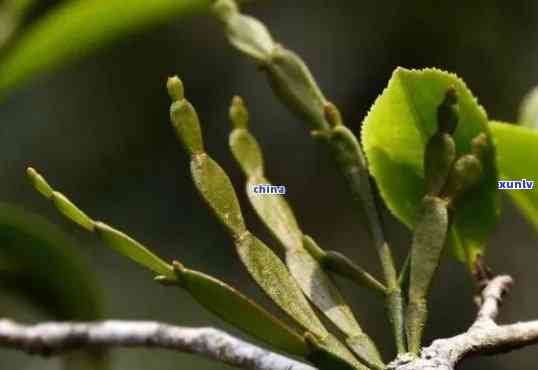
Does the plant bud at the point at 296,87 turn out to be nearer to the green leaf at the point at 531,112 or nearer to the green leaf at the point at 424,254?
the green leaf at the point at 424,254

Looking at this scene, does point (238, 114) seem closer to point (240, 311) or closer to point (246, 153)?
point (246, 153)

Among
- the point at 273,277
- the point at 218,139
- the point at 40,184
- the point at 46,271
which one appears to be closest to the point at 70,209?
the point at 40,184

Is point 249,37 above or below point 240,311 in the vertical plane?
above

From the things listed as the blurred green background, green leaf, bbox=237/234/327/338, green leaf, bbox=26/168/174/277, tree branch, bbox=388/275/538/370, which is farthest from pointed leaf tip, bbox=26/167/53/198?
the blurred green background

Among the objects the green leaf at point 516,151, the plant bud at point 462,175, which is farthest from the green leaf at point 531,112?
the plant bud at point 462,175

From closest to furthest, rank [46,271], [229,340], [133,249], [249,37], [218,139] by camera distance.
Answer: [133,249], [229,340], [249,37], [46,271], [218,139]

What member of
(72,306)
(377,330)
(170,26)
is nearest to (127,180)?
(170,26)

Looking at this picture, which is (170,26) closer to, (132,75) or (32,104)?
(132,75)

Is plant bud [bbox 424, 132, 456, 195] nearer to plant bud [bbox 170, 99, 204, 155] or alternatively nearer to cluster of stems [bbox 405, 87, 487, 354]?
cluster of stems [bbox 405, 87, 487, 354]
